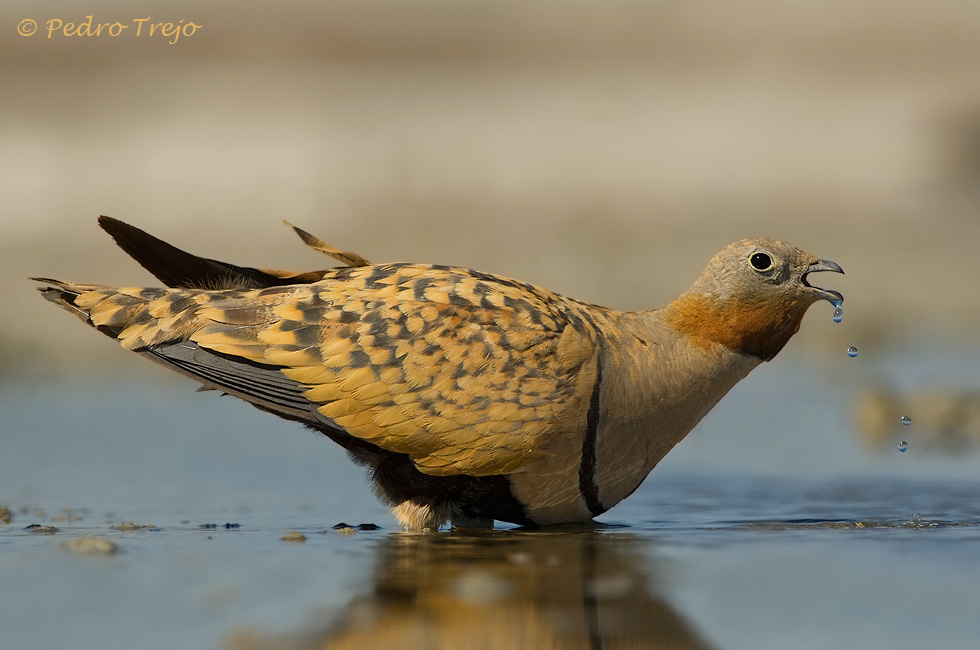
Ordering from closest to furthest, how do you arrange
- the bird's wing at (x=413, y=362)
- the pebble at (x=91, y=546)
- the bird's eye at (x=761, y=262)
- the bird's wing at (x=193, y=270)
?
the pebble at (x=91, y=546) < the bird's wing at (x=413, y=362) < the bird's eye at (x=761, y=262) < the bird's wing at (x=193, y=270)

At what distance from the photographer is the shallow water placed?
12.4ft

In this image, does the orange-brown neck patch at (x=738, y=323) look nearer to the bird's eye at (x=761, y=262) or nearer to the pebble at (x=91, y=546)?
the bird's eye at (x=761, y=262)

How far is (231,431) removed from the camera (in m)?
9.05

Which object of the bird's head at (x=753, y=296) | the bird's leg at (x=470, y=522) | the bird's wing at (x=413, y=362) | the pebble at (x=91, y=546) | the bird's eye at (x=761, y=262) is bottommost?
the pebble at (x=91, y=546)

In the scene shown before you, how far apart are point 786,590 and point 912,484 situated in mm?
3054

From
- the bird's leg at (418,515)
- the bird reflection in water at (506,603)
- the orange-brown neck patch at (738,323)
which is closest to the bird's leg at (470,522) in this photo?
the bird's leg at (418,515)

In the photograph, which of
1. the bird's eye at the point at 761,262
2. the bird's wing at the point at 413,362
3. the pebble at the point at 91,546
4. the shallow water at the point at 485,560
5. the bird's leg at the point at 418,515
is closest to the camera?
the shallow water at the point at 485,560

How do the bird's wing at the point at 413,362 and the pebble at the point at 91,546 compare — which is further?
the bird's wing at the point at 413,362

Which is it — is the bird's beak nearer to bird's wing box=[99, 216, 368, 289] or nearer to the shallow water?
the shallow water

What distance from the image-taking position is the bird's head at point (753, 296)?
5.86 metres

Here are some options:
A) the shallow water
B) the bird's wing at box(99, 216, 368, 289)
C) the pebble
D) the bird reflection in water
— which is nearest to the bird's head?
the shallow water

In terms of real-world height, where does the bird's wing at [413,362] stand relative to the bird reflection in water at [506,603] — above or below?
above

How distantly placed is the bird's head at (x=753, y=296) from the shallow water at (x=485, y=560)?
0.86 m

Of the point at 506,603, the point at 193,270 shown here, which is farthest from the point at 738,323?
the point at 193,270
